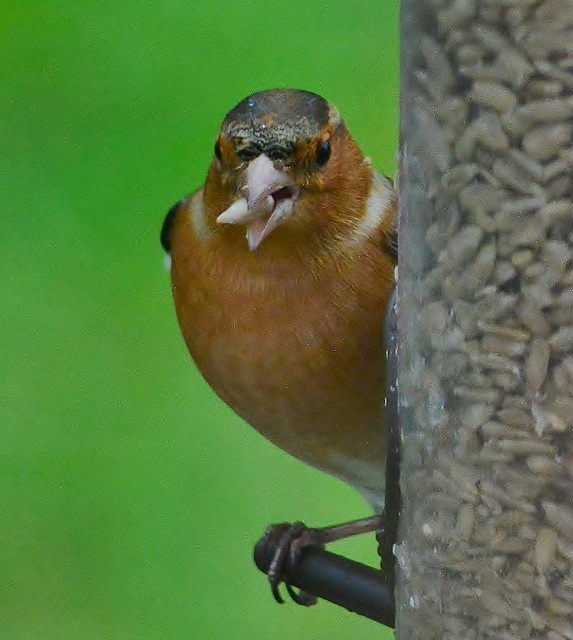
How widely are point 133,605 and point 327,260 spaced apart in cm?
169

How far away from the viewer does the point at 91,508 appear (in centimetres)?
333

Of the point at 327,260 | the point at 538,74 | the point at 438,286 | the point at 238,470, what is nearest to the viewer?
the point at 538,74

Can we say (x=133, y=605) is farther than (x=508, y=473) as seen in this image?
Yes

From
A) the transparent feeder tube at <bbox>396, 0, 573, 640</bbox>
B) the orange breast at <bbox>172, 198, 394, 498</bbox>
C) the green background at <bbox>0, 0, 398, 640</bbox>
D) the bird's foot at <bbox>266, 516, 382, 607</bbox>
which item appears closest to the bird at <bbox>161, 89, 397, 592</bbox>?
the orange breast at <bbox>172, 198, 394, 498</bbox>

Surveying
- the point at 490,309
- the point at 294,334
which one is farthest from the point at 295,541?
the point at 490,309

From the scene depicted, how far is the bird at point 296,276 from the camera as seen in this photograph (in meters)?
1.69

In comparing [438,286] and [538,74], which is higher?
[538,74]

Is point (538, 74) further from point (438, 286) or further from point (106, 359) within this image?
point (106, 359)

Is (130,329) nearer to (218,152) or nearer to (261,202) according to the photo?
(218,152)

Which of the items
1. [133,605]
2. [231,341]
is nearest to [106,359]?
[133,605]

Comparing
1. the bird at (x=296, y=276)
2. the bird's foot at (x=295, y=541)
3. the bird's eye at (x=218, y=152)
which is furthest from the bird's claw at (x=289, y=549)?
the bird's eye at (x=218, y=152)

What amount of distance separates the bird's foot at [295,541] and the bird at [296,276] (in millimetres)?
121

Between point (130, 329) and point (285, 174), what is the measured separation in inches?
68.4

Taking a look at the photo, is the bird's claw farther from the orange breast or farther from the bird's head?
the bird's head
